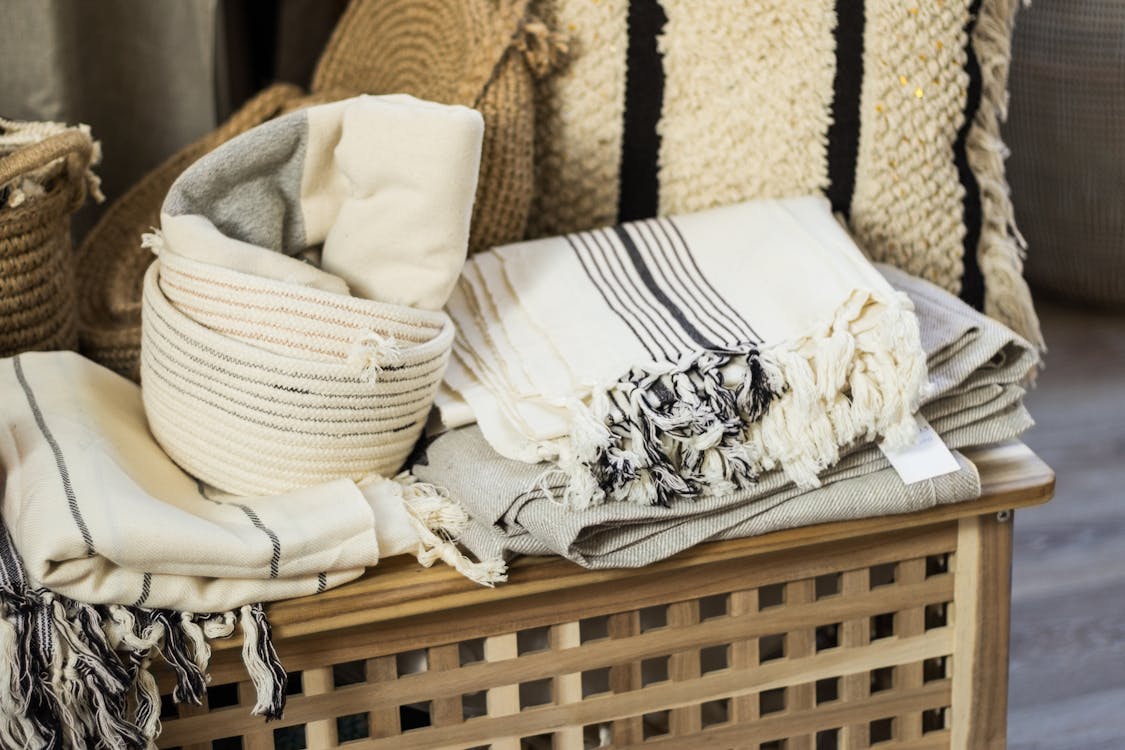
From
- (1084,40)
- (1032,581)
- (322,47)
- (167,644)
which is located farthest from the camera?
(1084,40)

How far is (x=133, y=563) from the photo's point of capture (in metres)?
0.66

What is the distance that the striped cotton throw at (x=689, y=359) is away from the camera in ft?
2.35

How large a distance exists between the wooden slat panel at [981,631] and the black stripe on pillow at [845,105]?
0.28 meters

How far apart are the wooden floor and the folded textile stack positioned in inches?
26.6

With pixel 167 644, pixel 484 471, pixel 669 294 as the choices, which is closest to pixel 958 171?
pixel 669 294

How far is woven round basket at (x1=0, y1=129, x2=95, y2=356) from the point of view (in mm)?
799

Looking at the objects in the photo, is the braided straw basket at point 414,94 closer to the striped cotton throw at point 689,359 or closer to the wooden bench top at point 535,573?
the striped cotton throw at point 689,359

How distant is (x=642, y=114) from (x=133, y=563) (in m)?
0.52

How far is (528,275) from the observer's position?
2.87 ft

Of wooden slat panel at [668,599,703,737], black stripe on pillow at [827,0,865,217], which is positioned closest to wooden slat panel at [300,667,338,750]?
wooden slat panel at [668,599,703,737]

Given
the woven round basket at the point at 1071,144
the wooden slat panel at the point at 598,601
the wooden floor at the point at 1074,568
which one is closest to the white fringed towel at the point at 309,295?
the wooden slat panel at the point at 598,601

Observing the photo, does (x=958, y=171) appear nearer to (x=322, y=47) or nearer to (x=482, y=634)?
(x=482, y=634)

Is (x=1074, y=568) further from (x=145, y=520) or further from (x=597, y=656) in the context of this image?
(x=145, y=520)

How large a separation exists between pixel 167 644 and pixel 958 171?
26.4 inches
